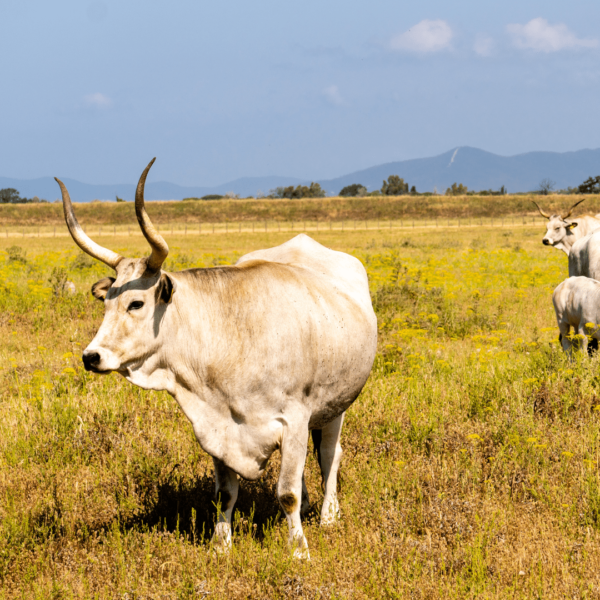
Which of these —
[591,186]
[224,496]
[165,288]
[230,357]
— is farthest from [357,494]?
[591,186]

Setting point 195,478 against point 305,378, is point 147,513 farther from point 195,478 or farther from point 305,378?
point 305,378

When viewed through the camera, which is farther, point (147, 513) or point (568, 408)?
point (568, 408)

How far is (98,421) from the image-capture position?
597 cm

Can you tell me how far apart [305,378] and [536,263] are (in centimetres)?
1760

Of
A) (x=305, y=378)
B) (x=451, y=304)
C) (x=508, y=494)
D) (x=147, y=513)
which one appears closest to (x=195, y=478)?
(x=147, y=513)

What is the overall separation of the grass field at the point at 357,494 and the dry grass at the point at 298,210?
8462 centimetres

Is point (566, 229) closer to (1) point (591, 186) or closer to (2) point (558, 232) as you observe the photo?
(2) point (558, 232)

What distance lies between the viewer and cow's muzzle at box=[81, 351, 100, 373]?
3.43 m

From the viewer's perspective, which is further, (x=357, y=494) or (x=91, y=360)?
(x=357, y=494)

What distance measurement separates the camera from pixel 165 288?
3.59 m

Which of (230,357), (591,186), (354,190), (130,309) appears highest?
(354,190)

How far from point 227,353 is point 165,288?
2.01 ft

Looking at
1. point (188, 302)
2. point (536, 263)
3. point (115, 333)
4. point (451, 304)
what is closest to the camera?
point (115, 333)

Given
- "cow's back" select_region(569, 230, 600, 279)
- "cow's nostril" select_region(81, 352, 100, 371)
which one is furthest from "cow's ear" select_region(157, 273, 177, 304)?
"cow's back" select_region(569, 230, 600, 279)
